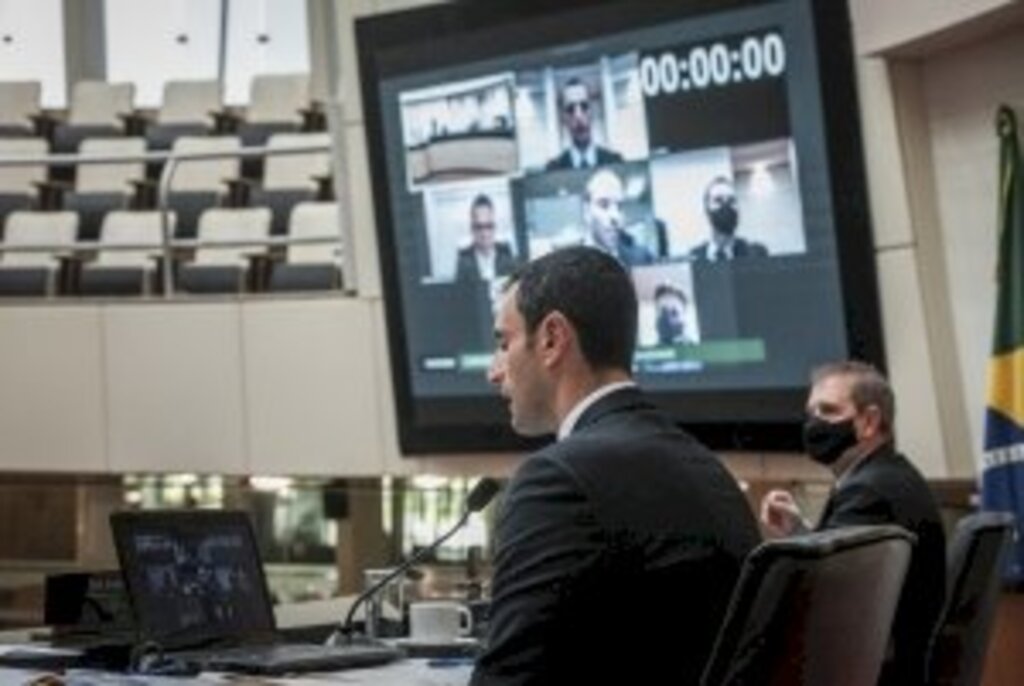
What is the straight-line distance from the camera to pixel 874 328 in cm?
548

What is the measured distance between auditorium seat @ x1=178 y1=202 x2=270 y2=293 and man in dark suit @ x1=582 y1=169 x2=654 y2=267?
2.47m

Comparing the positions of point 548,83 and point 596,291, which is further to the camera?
point 548,83

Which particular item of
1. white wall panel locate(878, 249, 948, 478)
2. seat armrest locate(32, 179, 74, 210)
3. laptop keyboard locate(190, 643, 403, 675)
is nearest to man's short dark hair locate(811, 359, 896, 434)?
white wall panel locate(878, 249, 948, 478)

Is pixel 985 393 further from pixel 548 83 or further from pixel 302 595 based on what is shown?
pixel 302 595

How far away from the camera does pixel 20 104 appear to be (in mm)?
11539

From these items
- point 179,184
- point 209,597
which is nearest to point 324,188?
point 179,184

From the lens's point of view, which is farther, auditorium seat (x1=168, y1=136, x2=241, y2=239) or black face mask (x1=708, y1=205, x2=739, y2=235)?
auditorium seat (x1=168, y1=136, x2=241, y2=239)

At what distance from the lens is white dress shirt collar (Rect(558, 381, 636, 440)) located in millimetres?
2199

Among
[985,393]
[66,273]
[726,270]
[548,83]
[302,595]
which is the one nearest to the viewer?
[985,393]

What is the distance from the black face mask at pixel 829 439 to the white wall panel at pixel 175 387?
4.19 metres

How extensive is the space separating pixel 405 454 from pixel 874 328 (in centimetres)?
237

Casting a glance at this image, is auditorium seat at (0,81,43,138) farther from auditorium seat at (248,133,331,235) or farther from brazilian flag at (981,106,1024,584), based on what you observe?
brazilian flag at (981,106,1024,584)

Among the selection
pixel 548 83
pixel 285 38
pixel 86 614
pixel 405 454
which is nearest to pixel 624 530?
pixel 86 614

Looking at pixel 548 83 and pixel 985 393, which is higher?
pixel 548 83
